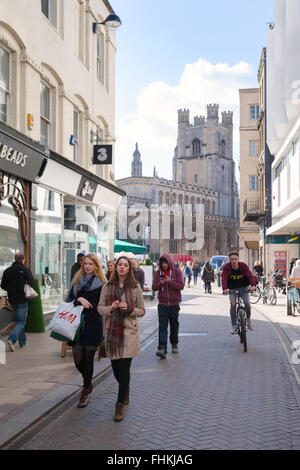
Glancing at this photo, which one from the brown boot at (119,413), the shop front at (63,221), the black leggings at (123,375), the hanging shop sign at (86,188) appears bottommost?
the brown boot at (119,413)

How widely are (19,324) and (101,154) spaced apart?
9237 mm

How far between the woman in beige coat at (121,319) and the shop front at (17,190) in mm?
5901

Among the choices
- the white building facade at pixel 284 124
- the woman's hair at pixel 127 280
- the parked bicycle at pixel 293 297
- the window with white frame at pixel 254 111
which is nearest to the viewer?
the woman's hair at pixel 127 280

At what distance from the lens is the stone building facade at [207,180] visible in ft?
355

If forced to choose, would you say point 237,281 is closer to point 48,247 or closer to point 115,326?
point 115,326

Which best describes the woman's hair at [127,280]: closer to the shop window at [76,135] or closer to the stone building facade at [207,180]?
the shop window at [76,135]

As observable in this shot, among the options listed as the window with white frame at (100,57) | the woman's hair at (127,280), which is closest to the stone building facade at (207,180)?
the window with white frame at (100,57)

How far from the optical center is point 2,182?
36.7 feet

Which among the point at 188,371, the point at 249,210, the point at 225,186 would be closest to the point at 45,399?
the point at 188,371

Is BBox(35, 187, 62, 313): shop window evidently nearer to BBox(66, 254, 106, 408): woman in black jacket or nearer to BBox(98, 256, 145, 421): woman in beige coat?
BBox(66, 254, 106, 408): woman in black jacket

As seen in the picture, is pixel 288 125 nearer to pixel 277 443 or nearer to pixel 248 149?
pixel 248 149

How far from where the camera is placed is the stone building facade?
355 ft

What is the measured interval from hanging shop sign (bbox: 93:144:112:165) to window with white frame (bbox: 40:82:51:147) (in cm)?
355
